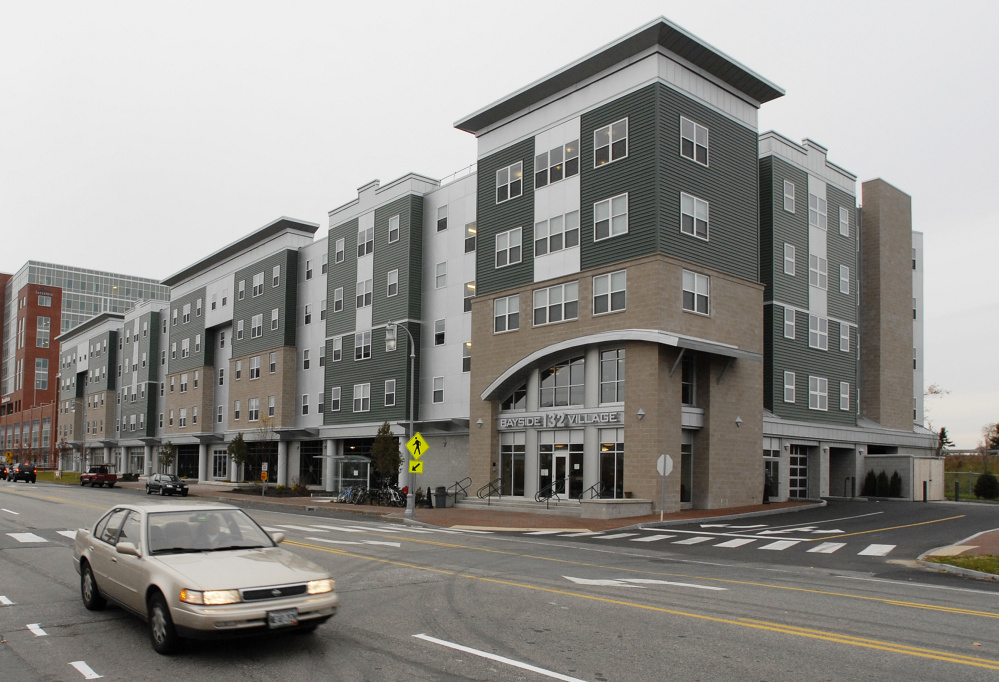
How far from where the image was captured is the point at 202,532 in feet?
30.6

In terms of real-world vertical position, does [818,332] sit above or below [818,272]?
below

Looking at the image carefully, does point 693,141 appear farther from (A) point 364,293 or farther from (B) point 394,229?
(A) point 364,293

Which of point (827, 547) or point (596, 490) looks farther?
point (596, 490)

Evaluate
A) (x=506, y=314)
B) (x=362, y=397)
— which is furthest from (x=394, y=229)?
(x=506, y=314)

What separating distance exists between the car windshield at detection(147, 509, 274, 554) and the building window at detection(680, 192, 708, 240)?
2555 cm

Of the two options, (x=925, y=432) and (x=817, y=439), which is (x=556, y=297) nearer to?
(x=817, y=439)

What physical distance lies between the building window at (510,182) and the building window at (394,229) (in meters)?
9.31

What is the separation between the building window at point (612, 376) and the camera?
32250mm

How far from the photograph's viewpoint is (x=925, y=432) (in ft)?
162

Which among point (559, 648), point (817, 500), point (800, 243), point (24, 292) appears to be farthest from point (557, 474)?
point (24, 292)

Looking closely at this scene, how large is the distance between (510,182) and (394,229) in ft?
34.8

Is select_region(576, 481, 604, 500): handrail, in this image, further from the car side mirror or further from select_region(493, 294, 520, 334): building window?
the car side mirror

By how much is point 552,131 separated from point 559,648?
30.6 metres

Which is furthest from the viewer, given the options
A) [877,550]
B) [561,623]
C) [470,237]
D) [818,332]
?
[470,237]
